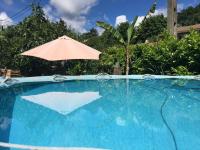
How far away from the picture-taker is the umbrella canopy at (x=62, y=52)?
53.2 ft

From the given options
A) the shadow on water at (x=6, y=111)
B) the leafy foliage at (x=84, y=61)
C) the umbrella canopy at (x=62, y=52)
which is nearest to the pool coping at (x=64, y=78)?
the leafy foliage at (x=84, y=61)

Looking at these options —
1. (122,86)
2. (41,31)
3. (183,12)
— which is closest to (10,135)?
(122,86)

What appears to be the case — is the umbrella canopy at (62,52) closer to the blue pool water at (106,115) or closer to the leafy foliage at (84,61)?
the blue pool water at (106,115)

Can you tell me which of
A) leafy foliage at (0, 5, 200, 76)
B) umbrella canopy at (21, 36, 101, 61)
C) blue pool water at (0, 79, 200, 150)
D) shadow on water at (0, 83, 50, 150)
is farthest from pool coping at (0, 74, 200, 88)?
umbrella canopy at (21, 36, 101, 61)

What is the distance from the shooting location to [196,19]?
79125 mm

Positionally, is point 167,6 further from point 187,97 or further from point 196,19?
point 196,19

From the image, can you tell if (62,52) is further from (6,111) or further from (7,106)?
(6,111)

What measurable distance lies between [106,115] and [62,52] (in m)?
7.32

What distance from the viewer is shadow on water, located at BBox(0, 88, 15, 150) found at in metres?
7.76

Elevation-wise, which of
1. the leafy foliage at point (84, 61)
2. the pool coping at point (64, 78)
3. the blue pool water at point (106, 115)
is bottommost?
the blue pool water at point (106, 115)

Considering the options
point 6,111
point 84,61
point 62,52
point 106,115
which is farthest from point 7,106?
point 84,61

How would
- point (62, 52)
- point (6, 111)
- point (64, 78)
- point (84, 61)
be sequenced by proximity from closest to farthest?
point (6, 111), point (62, 52), point (64, 78), point (84, 61)

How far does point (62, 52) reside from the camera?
54.4 ft

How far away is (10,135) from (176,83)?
9209 mm
